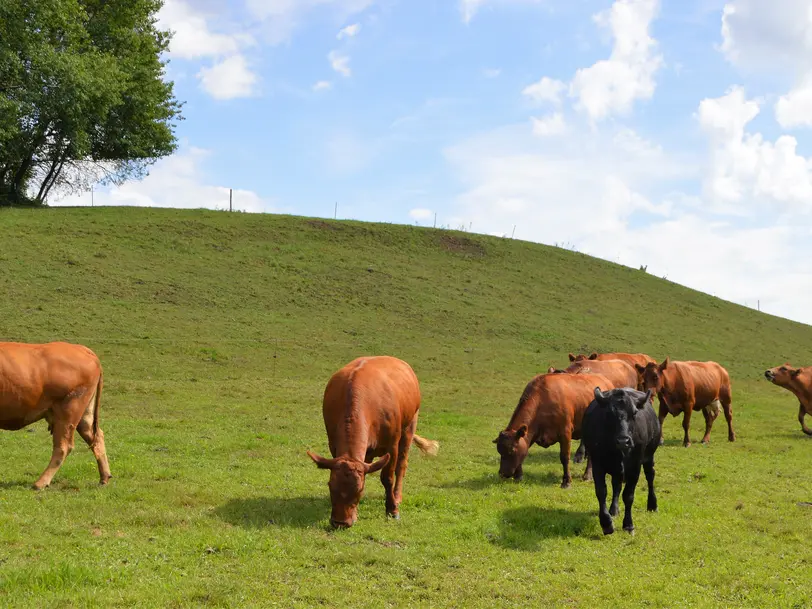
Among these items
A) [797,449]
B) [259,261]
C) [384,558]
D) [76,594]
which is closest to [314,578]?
[384,558]

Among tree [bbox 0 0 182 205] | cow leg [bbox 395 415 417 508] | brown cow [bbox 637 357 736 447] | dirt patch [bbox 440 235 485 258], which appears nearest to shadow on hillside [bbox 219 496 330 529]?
cow leg [bbox 395 415 417 508]

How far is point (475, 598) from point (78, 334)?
86.1 ft

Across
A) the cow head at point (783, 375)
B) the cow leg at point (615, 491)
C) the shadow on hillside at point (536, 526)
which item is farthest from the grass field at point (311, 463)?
the cow head at point (783, 375)

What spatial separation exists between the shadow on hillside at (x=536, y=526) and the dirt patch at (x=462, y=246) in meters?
45.2

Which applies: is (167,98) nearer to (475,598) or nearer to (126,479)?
(126,479)

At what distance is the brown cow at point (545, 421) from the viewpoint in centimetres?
1252

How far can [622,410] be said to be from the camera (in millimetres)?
9734

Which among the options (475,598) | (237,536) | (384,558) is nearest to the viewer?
(475,598)

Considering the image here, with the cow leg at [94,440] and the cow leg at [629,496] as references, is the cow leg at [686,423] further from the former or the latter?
the cow leg at [94,440]

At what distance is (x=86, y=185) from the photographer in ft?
178

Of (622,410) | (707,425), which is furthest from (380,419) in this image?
(707,425)

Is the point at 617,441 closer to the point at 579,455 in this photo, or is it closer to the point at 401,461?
the point at 401,461

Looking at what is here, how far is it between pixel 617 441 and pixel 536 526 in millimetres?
1678

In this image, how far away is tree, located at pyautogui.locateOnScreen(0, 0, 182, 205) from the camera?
141ft
